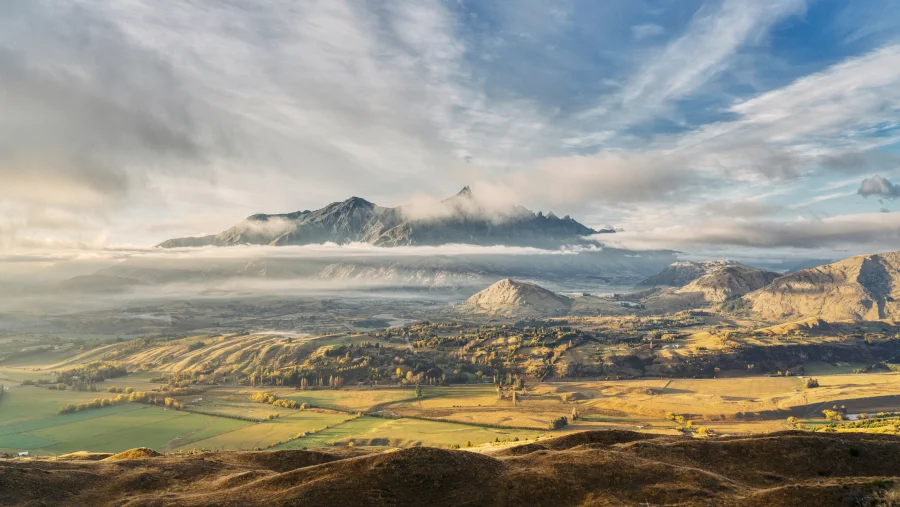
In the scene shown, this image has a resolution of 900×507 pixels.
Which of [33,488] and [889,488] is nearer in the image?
[889,488]

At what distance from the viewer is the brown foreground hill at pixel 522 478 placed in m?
55.6

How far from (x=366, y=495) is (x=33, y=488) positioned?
158ft

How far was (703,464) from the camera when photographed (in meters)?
72.1

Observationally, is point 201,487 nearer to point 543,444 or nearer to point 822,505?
point 543,444

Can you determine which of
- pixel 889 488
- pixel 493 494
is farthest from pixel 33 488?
pixel 889 488

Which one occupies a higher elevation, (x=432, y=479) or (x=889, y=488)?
(x=889, y=488)

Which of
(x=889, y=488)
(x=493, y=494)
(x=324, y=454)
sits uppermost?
(x=889, y=488)

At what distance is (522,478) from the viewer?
61938 millimetres

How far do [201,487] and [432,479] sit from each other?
35541 millimetres

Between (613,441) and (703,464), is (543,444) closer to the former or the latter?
(613,441)

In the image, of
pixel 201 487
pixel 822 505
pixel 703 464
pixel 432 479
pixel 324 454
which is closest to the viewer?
pixel 822 505

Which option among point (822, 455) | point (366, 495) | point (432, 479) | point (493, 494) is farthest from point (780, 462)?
point (366, 495)

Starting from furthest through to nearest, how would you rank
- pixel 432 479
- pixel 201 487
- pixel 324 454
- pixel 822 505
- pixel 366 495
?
pixel 324 454 → pixel 201 487 → pixel 432 479 → pixel 366 495 → pixel 822 505

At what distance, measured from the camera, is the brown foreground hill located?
55.6 metres
